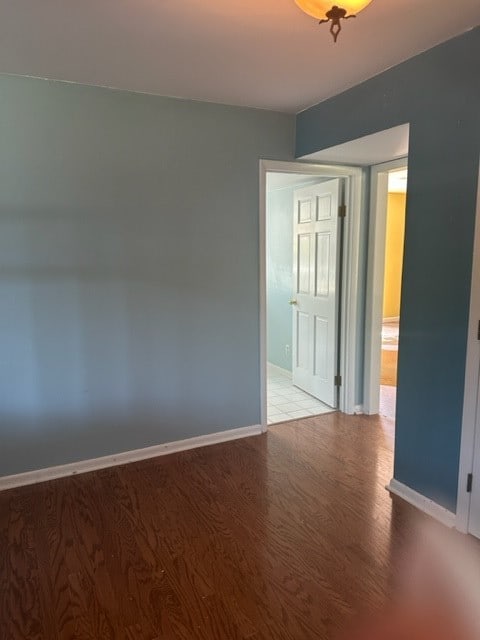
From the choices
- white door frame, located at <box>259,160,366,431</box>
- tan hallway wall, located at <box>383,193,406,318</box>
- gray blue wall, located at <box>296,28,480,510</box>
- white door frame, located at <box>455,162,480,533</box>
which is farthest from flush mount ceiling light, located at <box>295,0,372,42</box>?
tan hallway wall, located at <box>383,193,406,318</box>

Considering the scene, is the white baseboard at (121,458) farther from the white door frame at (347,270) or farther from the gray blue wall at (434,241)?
the gray blue wall at (434,241)

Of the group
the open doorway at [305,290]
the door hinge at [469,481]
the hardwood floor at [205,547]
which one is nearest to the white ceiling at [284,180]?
the open doorway at [305,290]

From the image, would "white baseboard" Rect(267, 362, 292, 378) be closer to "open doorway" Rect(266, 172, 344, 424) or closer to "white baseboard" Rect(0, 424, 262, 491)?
"open doorway" Rect(266, 172, 344, 424)

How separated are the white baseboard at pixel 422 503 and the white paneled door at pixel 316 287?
136 centimetres

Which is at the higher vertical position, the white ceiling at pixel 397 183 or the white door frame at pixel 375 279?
the white ceiling at pixel 397 183

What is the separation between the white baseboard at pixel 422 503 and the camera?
7.72 ft

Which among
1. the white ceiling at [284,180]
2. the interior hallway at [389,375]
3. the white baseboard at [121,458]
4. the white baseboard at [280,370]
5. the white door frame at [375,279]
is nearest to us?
the white baseboard at [121,458]

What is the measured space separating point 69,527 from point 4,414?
800 mm

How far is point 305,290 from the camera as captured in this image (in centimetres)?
424

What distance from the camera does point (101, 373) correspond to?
9.61ft

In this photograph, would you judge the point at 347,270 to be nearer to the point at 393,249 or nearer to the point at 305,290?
the point at 305,290

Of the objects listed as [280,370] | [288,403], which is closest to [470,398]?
[288,403]

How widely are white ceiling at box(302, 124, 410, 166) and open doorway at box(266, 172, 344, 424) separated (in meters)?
0.30

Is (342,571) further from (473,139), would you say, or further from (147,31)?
(147,31)
